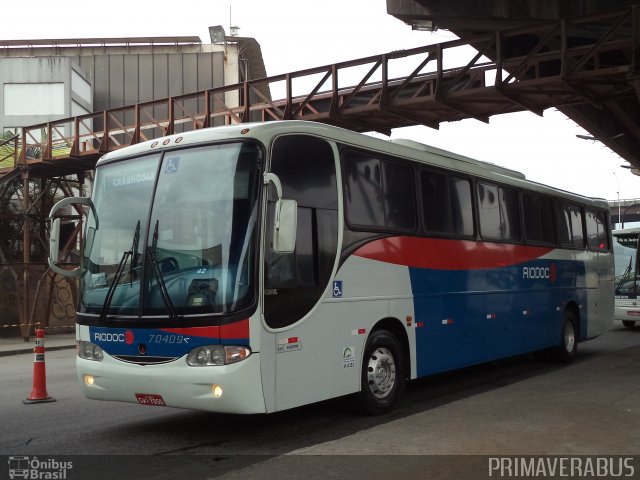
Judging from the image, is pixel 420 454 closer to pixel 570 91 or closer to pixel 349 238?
pixel 349 238

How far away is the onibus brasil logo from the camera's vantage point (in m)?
5.86

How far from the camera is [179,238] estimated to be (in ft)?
22.2

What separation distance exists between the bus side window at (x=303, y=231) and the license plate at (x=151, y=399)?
1314 millimetres

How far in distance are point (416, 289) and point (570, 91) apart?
7446 millimetres

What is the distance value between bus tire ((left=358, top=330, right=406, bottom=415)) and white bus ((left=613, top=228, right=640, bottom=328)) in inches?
615

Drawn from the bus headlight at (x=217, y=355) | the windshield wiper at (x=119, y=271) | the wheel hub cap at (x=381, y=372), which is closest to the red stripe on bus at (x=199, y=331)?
the bus headlight at (x=217, y=355)

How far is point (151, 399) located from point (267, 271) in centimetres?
172

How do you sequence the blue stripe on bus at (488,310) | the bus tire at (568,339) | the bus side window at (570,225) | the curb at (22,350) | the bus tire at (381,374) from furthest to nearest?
the curb at (22,350), the bus side window at (570,225), the bus tire at (568,339), the blue stripe on bus at (488,310), the bus tire at (381,374)

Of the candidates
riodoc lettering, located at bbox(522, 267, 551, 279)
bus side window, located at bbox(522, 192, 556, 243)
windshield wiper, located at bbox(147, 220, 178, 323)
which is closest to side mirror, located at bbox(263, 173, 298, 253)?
windshield wiper, located at bbox(147, 220, 178, 323)

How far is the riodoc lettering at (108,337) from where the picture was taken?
694 cm

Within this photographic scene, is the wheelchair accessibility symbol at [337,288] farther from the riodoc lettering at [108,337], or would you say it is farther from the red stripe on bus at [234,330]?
the riodoc lettering at [108,337]

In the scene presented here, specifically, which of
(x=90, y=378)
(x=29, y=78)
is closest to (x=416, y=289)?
(x=90, y=378)

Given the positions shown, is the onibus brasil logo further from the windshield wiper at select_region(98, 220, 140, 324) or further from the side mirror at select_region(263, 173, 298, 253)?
the side mirror at select_region(263, 173, 298, 253)

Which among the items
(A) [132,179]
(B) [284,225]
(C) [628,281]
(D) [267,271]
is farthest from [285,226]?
(C) [628,281]
